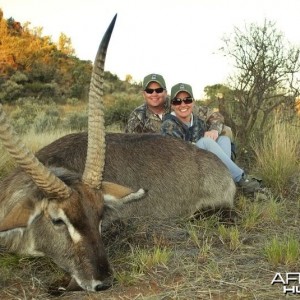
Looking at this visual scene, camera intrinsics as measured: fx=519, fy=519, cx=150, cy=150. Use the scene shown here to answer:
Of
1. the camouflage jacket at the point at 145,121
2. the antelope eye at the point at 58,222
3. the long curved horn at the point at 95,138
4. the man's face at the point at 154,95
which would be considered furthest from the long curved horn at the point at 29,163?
the camouflage jacket at the point at 145,121

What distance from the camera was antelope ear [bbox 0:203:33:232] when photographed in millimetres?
4082

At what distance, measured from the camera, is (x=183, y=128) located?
7715 millimetres

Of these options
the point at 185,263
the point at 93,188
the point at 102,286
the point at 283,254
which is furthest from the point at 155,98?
the point at 102,286

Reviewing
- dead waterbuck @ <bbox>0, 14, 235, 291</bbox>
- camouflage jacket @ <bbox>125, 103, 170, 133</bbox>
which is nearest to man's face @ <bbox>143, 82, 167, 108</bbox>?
camouflage jacket @ <bbox>125, 103, 170, 133</bbox>

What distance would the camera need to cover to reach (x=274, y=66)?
10.8 metres

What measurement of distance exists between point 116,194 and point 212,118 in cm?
363

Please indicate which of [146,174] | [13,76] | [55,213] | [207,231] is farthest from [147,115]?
[13,76]

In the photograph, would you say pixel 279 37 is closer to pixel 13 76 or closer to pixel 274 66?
pixel 274 66

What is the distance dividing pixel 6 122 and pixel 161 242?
2.08m

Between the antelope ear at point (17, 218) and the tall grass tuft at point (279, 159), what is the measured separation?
14.2ft

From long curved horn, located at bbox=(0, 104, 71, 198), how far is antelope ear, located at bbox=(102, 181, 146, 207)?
554mm

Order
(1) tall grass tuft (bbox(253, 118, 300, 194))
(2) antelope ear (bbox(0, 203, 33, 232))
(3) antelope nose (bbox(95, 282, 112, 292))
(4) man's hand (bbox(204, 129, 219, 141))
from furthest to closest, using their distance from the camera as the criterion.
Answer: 1. (1) tall grass tuft (bbox(253, 118, 300, 194))
2. (4) man's hand (bbox(204, 129, 219, 141))
3. (2) antelope ear (bbox(0, 203, 33, 232))
4. (3) antelope nose (bbox(95, 282, 112, 292))

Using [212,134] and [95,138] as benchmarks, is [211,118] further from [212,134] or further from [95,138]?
[95,138]

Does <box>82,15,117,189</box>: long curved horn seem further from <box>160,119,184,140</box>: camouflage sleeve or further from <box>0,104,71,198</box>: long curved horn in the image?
<box>160,119,184,140</box>: camouflage sleeve
